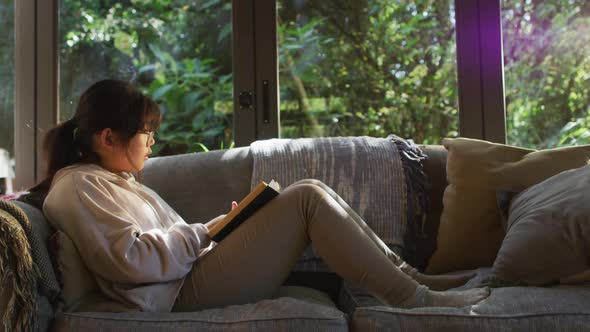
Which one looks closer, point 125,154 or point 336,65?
point 125,154

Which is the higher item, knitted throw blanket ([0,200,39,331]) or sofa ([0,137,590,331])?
knitted throw blanket ([0,200,39,331])

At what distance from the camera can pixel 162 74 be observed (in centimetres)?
313

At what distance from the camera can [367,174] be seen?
7.38ft

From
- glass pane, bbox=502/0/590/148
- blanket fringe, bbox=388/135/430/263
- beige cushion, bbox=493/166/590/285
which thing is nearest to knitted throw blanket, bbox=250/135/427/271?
blanket fringe, bbox=388/135/430/263

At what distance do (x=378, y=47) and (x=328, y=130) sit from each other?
470mm

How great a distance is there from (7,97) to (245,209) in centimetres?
207

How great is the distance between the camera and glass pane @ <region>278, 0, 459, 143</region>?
2.94m

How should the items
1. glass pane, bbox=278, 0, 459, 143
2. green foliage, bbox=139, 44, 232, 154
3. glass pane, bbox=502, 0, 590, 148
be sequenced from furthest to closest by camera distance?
green foliage, bbox=139, 44, 232, 154
glass pane, bbox=278, 0, 459, 143
glass pane, bbox=502, 0, 590, 148

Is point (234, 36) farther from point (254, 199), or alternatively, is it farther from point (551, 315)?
point (551, 315)

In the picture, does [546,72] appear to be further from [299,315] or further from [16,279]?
[16,279]

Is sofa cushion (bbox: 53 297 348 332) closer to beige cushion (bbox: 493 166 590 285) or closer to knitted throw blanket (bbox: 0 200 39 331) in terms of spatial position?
knitted throw blanket (bbox: 0 200 39 331)

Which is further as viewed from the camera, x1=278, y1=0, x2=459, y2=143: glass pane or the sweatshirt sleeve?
x1=278, y1=0, x2=459, y2=143: glass pane

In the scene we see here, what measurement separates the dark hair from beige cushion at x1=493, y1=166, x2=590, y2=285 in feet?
3.57

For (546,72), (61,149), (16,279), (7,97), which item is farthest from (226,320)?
(7,97)
